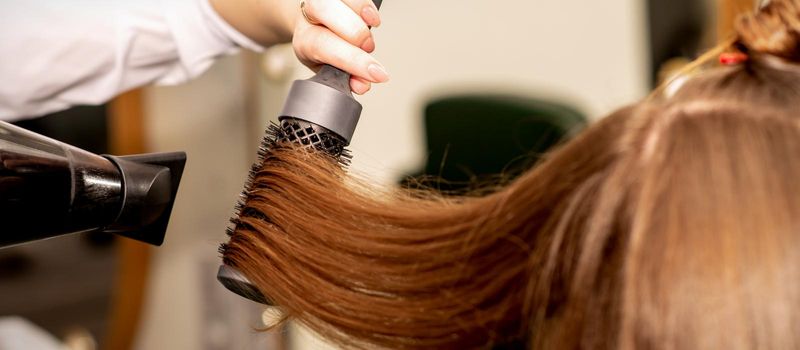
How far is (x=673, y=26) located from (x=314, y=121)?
156cm

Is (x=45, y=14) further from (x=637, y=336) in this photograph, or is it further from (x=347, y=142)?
(x=637, y=336)

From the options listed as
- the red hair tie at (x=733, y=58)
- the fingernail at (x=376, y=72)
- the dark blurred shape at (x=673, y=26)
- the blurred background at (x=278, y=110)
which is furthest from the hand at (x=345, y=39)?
Answer: the dark blurred shape at (x=673, y=26)

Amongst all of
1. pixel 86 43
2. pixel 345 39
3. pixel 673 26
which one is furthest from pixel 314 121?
pixel 673 26

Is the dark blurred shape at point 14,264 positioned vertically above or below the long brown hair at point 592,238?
below

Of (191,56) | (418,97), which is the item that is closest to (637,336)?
(191,56)

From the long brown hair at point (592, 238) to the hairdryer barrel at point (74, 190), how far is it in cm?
7

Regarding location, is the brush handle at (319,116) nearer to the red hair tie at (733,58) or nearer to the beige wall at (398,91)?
the red hair tie at (733,58)

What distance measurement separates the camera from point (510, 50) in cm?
195

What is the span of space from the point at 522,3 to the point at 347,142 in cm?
143

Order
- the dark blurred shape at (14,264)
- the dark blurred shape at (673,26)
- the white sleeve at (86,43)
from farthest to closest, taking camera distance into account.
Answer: the dark blurred shape at (673,26) → the dark blurred shape at (14,264) → the white sleeve at (86,43)

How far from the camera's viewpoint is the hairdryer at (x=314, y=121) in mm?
579

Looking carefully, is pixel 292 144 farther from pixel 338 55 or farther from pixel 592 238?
pixel 592 238

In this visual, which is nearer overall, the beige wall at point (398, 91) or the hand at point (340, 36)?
the hand at point (340, 36)

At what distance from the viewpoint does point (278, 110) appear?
5.56ft
